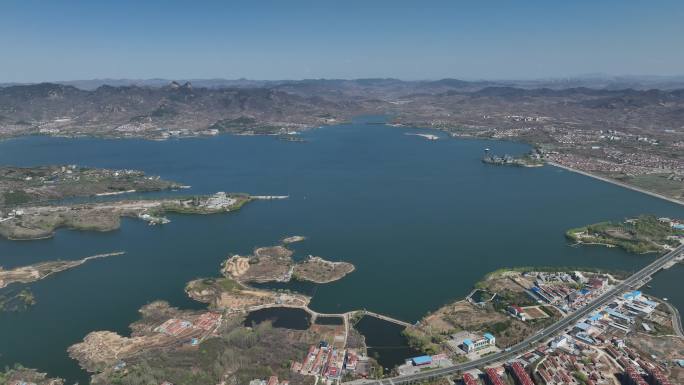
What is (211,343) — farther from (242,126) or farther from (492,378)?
(242,126)

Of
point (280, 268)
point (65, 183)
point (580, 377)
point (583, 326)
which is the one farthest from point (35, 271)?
point (583, 326)

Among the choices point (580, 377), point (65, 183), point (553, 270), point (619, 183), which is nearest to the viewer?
→ point (580, 377)

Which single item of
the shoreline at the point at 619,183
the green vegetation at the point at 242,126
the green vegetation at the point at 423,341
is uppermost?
the green vegetation at the point at 242,126

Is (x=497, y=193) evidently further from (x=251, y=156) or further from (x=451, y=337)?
(x=251, y=156)

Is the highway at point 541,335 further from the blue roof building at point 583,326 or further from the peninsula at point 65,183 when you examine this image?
the peninsula at point 65,183

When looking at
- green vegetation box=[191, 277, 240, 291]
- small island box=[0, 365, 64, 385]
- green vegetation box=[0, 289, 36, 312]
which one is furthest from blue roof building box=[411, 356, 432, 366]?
green vegetation box=[0, 289, 36, 312]

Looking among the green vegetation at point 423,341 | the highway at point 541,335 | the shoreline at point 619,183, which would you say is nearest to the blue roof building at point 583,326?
the highway at point 541,335

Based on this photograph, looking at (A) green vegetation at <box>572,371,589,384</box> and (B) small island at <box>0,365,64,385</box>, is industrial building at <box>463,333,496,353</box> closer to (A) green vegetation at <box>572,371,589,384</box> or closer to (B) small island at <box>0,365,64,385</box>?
(A) green vegetation at <box>572,371,589,384</box>
